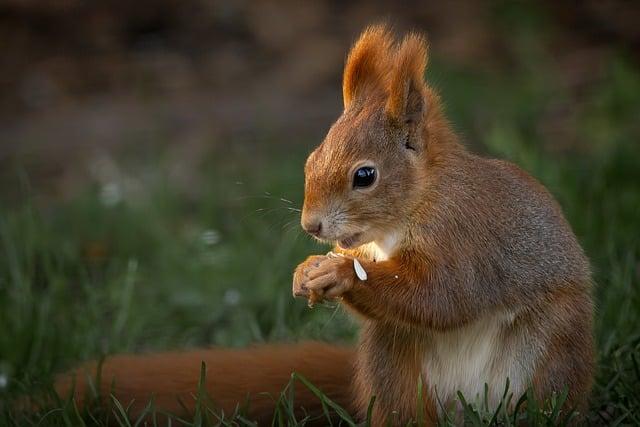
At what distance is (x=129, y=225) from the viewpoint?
371 cm

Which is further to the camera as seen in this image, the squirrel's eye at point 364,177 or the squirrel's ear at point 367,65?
the squirrel's ear at point 367,65

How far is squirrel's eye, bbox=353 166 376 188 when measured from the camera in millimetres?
1988

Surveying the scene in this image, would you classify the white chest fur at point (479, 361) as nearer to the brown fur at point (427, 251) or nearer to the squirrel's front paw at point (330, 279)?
Answer: the brown fur at point (427, 251)

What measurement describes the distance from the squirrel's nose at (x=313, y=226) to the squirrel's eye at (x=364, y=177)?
0.10 meters

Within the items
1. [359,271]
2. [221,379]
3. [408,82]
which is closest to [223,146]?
[221,379]

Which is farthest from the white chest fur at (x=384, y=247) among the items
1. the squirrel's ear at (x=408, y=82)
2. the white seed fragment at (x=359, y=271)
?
the squirrel's ear at (x=408, y=82)

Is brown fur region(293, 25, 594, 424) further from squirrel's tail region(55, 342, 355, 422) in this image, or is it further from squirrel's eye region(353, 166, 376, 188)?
squirrel's tail region(55, 342, 355, 422)

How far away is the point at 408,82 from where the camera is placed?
205cm

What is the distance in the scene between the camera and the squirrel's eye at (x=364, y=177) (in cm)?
199

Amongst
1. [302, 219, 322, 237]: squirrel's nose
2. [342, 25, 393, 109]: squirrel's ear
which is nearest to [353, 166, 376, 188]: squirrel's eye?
[302, 219, 322, 237]: squirrel's nose

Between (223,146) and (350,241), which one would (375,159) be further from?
(223,146)

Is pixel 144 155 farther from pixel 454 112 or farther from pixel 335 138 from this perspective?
pixel 335 138

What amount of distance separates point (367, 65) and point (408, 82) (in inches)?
5.2

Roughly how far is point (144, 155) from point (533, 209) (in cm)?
276
